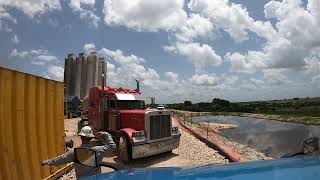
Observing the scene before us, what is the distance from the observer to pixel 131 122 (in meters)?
15.1

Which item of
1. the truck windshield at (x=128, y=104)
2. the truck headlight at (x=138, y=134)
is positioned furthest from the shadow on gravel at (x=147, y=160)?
the truck windshield at (x=128, y=104)

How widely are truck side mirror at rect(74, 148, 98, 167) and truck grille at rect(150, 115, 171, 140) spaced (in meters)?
9.59

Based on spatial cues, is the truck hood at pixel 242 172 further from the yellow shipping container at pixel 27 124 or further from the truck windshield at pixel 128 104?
the truck windshield at pixel 128 104

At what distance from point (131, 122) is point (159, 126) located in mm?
1044

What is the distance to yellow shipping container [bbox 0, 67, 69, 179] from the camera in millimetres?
8055

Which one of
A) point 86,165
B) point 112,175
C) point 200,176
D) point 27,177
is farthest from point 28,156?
point 200,176

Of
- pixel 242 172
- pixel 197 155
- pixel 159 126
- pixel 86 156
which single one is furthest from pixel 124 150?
pixel 242 172

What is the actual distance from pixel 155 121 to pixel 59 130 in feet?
13.7

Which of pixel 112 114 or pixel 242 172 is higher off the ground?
pixel 112 114

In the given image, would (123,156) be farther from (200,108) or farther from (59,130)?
(200,108)

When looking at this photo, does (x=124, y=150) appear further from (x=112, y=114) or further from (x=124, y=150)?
(x=112, y=114)

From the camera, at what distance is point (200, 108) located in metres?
143

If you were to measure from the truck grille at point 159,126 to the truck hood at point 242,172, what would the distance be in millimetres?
10184

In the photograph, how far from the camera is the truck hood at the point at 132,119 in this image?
576 inches
